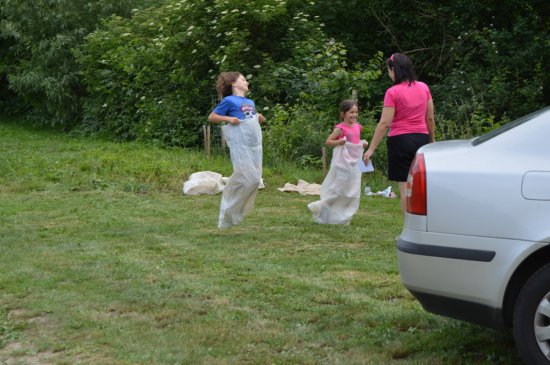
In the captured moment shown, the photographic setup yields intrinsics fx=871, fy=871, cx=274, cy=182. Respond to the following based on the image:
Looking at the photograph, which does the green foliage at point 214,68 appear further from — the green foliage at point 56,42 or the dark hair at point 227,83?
the dark hair at point 227,83

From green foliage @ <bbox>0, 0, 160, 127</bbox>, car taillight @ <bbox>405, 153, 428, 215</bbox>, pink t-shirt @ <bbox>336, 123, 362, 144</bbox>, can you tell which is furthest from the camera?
green foliage @ <bbox>0, 0, 160, 127</bbox>

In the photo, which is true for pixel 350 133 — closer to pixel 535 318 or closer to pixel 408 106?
pixel 408 106

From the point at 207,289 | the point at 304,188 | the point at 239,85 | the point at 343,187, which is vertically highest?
the point at 239,85

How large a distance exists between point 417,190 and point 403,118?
3.08m

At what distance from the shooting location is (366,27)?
69.7ft

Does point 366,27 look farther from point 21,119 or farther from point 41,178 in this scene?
point 21,119

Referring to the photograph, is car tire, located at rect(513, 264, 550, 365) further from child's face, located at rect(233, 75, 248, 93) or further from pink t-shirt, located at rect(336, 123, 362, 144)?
pink t-shirt, located at rect(336, 123, 362, 144)

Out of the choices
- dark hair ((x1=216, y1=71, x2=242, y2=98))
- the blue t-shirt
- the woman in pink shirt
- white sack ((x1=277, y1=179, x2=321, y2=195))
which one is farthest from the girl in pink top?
white sack ((x1=277, y1=179, x2=321, y2=195))

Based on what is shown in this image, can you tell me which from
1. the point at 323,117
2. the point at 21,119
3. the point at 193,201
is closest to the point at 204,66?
the point at 323,117

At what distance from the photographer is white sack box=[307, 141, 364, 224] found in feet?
30.9

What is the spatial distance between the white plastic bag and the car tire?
16.4 ft

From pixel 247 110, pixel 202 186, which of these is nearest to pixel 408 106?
pixel 247 110

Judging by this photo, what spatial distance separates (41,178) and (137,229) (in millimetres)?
4735

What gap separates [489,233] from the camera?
14.2ft
